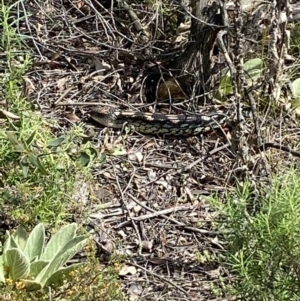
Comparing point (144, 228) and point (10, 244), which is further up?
point (10, 244)

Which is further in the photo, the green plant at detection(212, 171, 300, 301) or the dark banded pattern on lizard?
the dark banded pattern on lizard

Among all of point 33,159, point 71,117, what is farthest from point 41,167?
point 71,117

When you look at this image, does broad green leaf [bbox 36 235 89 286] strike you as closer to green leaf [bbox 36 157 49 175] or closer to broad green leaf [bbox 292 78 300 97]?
green leaf [bbox 36 157 49 175]

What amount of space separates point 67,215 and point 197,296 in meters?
0.71

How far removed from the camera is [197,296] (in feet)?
10.5

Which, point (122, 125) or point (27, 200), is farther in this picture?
point (122, 125)

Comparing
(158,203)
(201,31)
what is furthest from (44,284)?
(201,31)

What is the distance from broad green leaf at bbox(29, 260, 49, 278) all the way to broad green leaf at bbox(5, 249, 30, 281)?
1.3 inches

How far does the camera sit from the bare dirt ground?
134 inches

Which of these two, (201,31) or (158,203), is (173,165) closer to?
(158,203)

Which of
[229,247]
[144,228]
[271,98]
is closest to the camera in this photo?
[229,247]

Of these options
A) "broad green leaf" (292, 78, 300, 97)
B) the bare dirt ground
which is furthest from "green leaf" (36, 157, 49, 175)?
"broad green leaf" (292, 78, 300, 97)

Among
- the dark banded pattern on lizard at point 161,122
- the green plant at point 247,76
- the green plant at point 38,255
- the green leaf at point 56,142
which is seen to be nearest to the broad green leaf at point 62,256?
the green plant at point 38,255

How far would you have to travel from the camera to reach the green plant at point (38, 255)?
2766 millimetres
